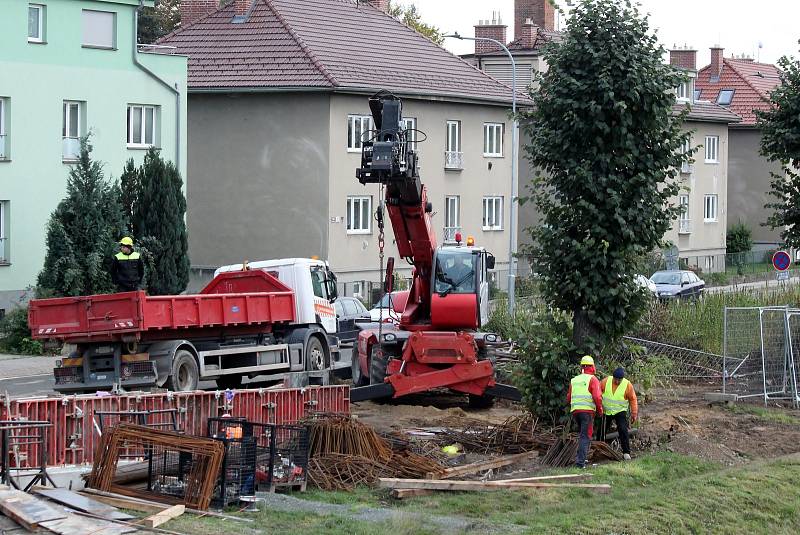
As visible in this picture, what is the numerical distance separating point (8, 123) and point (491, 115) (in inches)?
793

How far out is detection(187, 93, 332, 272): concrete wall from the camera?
4238 cm

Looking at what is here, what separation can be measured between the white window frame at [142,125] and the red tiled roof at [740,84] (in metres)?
38.1

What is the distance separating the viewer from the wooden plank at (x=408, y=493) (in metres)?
14.4

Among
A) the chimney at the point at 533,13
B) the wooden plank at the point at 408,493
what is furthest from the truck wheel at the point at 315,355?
the chimney at the point at 533,13

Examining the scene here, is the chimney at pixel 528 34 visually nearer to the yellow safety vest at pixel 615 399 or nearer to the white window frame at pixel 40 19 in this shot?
the white window frame at pixel 40 19

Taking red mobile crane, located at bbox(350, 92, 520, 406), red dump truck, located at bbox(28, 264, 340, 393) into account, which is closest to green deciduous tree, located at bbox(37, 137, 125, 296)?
red dump truck, located at bbox(28, 264, 340, 393)

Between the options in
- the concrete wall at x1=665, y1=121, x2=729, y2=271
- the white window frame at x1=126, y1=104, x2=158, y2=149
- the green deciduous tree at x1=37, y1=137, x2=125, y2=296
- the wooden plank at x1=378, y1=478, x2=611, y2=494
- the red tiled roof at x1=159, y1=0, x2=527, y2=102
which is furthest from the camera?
the concrete wall at x1=665, y1=121, x2=729, y2=271

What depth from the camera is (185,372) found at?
76.2 feet

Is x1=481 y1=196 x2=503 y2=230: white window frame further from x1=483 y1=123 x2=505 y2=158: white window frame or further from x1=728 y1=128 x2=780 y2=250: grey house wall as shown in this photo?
x1=728 y1=128 x2=780 y2=250: grey house wall

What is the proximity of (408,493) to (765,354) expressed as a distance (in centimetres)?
1193

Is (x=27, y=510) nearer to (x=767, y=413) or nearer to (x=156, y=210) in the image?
(x=767, y=413)

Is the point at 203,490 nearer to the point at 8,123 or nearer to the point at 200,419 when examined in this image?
the point at 200,419

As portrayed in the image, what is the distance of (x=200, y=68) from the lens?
143 ft

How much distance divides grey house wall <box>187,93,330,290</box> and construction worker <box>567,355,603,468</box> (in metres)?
25.3
